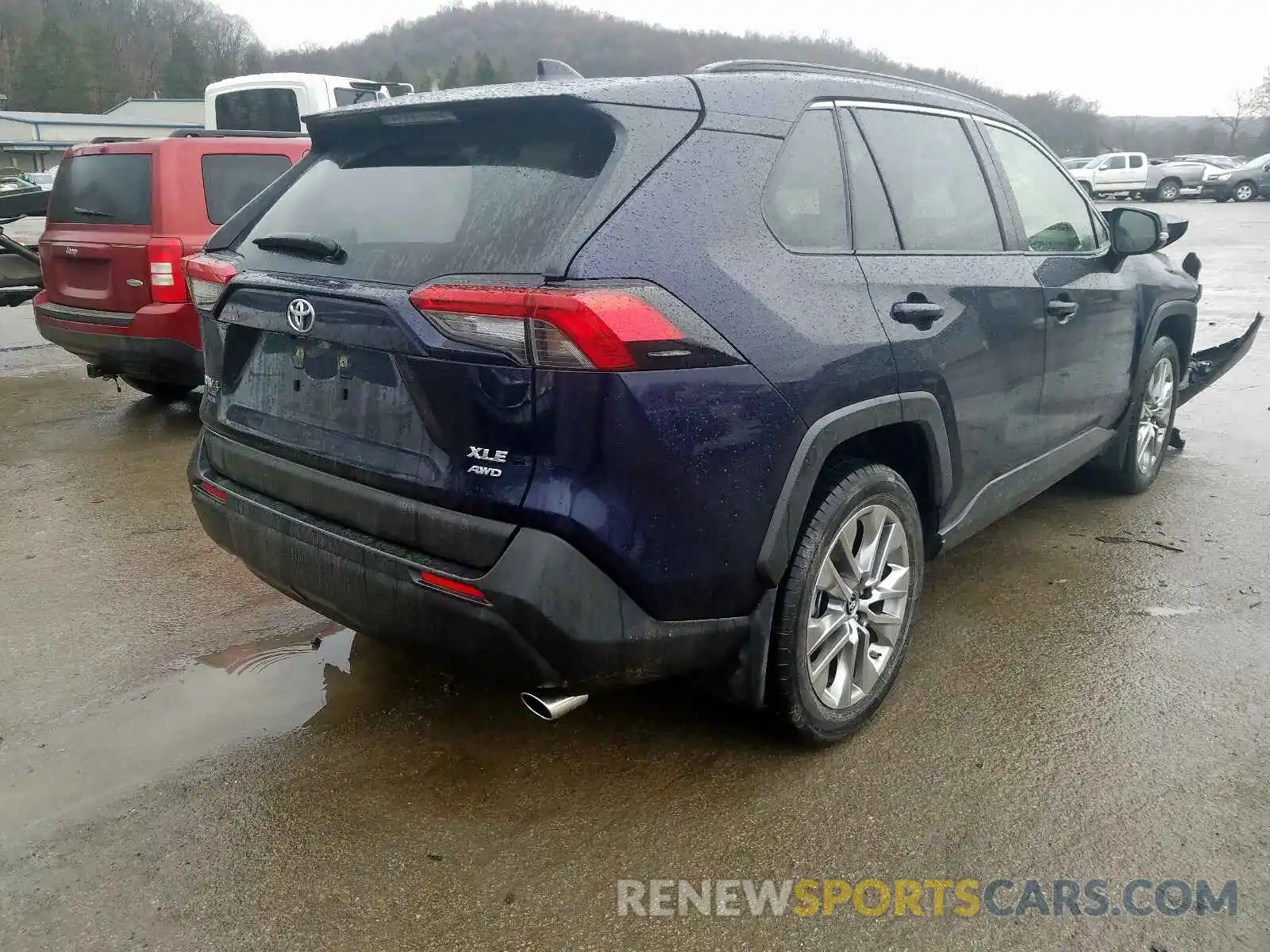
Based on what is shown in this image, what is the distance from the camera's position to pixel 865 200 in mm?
2873

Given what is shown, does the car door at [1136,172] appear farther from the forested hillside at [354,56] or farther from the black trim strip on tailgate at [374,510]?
the black trim strip on tailgate at [374,510]

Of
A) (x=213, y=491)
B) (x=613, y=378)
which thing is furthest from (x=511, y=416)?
(x=213, y=491)

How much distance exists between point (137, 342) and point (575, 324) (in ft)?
16.2

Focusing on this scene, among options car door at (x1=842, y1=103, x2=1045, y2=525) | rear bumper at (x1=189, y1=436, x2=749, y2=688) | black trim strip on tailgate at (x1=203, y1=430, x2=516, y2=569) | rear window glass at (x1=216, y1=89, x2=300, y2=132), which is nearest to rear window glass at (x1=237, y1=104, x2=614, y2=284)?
black trim strip on tailgate at (x1=203, y1=430, x2=516, y2=569)

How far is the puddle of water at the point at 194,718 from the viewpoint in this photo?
2672 mm

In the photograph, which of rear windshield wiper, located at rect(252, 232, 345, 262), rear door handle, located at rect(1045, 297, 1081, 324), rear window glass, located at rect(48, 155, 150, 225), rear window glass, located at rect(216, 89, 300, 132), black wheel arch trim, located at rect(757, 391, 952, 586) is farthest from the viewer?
rear window glass, located at rect(216, 89, 300, 132)

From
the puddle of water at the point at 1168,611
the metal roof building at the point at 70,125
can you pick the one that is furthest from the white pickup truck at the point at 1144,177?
the metal roof building at the point at 70,125

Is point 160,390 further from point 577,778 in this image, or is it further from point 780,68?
point 780,68

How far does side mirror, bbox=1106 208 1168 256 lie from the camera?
163 inches

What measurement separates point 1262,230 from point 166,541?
2493 centimetres

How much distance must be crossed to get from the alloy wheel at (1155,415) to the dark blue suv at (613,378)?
212 centimetres

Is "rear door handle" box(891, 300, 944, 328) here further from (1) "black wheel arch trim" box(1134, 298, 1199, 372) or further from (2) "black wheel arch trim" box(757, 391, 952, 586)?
(1) "black wheel arch trim" box(1134, 298, 1199, 372)

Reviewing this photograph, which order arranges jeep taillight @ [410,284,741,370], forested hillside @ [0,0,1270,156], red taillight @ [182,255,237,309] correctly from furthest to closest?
1. forested hillside @ [0,0,1270,156]
2. red taillight @ [182,255,237,309]
3. jeep taillight @ [410,284,741,370]

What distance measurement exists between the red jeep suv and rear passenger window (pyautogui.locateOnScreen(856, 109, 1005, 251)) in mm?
4266
